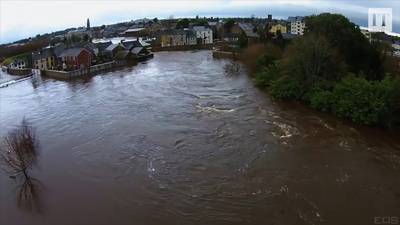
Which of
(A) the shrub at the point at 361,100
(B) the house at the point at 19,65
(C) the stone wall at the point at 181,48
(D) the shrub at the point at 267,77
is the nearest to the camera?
(A) the shrub at the point at 361,100

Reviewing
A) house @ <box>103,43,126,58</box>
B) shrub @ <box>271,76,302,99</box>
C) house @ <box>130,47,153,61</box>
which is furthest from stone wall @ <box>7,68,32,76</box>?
shrub @ <box>271,76,302,99</box>

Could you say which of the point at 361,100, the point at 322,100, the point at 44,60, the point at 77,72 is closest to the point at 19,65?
the point at 44,60

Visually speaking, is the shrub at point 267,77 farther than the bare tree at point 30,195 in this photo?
Yes

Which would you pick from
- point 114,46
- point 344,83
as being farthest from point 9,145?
point 114,46

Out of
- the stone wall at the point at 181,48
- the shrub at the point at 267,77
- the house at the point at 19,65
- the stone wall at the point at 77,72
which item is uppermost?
the stone wall at the point at 181,48

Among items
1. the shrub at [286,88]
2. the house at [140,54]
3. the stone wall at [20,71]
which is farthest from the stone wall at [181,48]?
the shrub at [286,88]

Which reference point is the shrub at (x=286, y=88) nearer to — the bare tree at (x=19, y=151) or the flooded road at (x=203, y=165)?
the flooded road at (x=203, y=165)

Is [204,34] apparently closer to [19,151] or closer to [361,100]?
[361,100]

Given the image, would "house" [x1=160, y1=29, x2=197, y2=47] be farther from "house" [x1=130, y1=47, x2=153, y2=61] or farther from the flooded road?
the flooded road
